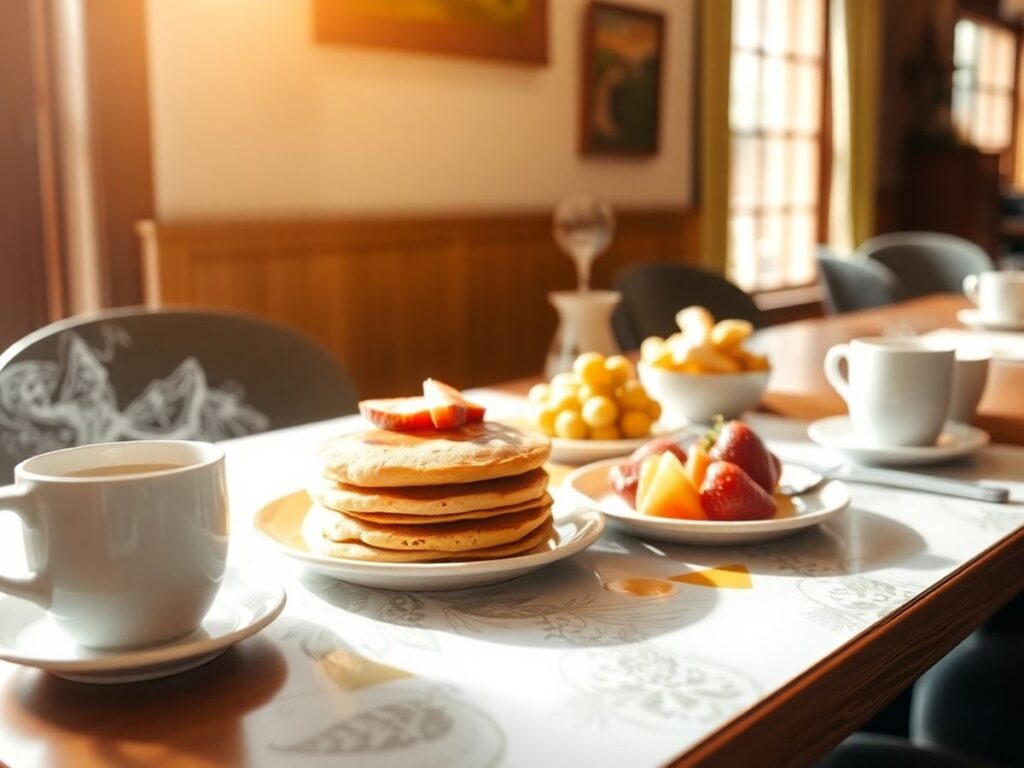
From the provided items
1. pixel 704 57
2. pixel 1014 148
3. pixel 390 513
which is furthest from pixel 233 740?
pixel 1014 148

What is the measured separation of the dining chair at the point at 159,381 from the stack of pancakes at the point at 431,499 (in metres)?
0.68

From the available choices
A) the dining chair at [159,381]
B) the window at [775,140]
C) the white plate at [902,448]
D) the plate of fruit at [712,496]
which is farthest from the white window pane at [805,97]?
the plate of fruit at [712,496]

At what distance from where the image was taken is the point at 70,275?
275cm

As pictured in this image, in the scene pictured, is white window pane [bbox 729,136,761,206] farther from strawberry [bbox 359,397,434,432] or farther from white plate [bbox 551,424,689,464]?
strawberry [bbox 359,397,434,432]

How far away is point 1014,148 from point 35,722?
9022 mm

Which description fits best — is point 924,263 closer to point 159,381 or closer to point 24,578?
point 159,381

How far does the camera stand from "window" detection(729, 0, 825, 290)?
5219mm

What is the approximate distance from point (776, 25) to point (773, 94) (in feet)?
1.06

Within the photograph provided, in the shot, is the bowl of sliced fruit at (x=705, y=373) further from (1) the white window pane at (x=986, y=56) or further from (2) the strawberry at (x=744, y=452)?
(1) the white window pane at (x=986, y=56)

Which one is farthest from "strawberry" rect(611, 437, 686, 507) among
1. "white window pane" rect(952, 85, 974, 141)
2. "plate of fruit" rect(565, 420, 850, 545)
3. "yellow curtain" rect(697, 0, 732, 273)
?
"white window pane" rect(952, 85, 974, 141)

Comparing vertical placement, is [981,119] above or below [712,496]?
above

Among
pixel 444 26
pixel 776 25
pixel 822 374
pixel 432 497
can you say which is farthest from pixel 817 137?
pixel 432 497

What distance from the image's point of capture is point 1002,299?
6.46 feet

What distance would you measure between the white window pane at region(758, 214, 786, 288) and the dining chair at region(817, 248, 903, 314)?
1.94 metres
